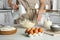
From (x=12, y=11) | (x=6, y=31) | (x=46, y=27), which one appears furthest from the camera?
(x=12, y=11)

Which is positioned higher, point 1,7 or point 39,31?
point 1,7

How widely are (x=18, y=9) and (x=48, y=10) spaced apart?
847 mm

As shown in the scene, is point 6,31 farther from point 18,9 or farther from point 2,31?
point 18,9

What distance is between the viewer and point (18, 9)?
3.02 metres

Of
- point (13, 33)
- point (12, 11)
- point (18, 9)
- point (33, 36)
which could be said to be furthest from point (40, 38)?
point (12, 11)

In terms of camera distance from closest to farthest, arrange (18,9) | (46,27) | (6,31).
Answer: (6,31) → (46,27) → (18,9)

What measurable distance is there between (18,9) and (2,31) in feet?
5.65

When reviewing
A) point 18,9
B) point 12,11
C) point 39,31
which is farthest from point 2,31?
point 12,11

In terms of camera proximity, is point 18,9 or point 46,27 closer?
point 46,27

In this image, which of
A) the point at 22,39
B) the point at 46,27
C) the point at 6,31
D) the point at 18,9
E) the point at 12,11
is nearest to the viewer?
the point at 22,39

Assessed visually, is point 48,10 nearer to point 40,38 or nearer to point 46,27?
point 46,27

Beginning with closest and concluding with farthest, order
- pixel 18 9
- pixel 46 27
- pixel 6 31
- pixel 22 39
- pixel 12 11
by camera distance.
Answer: pixel 22 39 → pixel 6 31 → pixel 46 27 → pixel 18 9 → pixel 12 11

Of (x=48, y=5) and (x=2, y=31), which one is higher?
(x=48, y=5)

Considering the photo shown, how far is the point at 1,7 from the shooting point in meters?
3.40
